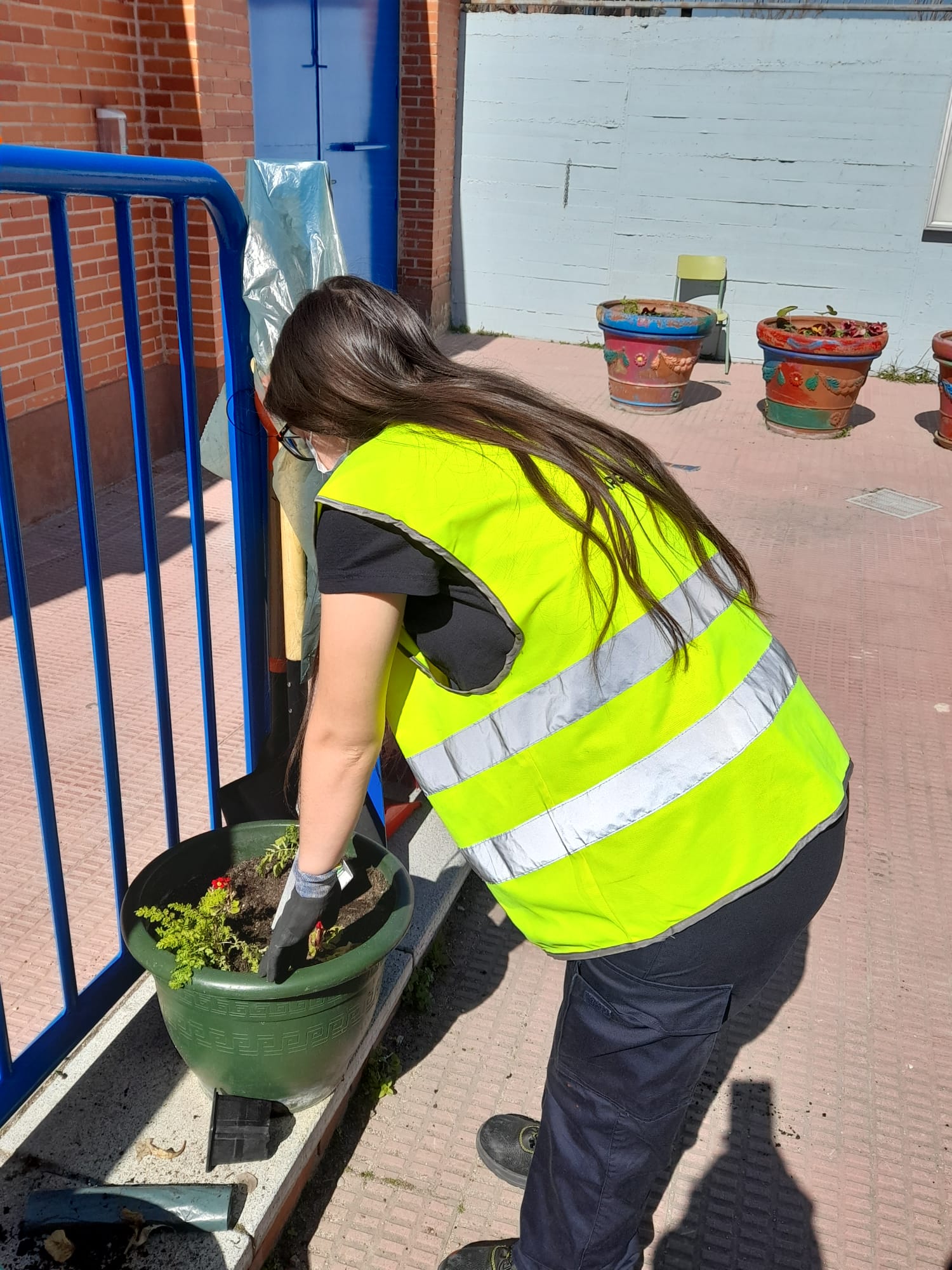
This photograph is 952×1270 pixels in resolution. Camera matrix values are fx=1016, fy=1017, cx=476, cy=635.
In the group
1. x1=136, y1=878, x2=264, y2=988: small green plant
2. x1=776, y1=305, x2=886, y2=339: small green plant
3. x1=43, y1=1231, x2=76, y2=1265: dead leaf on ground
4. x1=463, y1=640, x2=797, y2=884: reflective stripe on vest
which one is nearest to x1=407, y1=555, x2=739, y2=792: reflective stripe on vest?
x1=463, y1=640, x2=797, y2=884: reflective stripe on vest

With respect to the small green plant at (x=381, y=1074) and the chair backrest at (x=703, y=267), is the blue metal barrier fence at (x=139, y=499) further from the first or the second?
the chair backrest at (x=703, y=267)

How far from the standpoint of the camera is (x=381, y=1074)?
2305 millimetres

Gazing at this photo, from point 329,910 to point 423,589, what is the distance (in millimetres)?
967

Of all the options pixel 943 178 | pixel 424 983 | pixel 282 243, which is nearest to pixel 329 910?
pixel 424 983

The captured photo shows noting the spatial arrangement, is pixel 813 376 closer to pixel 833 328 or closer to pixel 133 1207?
pixel 833 328

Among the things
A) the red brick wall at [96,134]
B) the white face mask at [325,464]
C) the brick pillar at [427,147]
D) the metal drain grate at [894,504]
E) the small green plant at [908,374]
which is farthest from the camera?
the small green plant at [908,374]

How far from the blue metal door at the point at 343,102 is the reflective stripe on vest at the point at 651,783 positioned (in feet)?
21.3

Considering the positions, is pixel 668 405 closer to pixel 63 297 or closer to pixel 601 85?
pixel 601 85

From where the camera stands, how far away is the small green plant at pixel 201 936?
5.71 ft

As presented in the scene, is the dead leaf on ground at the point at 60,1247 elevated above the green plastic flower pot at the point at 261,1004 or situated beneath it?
situated beneath

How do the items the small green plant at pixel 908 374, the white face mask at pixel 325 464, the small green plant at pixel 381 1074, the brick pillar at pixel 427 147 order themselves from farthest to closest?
the small green plant at pixel 908 374 < the brick pillar at pixel 427 147 < the small green plant at pixel 381 1074 < the white face mask at pixel 325 464

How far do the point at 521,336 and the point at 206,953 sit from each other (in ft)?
32.4

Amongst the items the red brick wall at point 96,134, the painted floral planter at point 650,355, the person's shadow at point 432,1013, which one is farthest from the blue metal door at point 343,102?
the person's shadow at point 432,1013

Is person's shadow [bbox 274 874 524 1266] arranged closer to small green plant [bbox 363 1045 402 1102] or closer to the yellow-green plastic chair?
small green plant [bbox 363 1045 402 1102]
